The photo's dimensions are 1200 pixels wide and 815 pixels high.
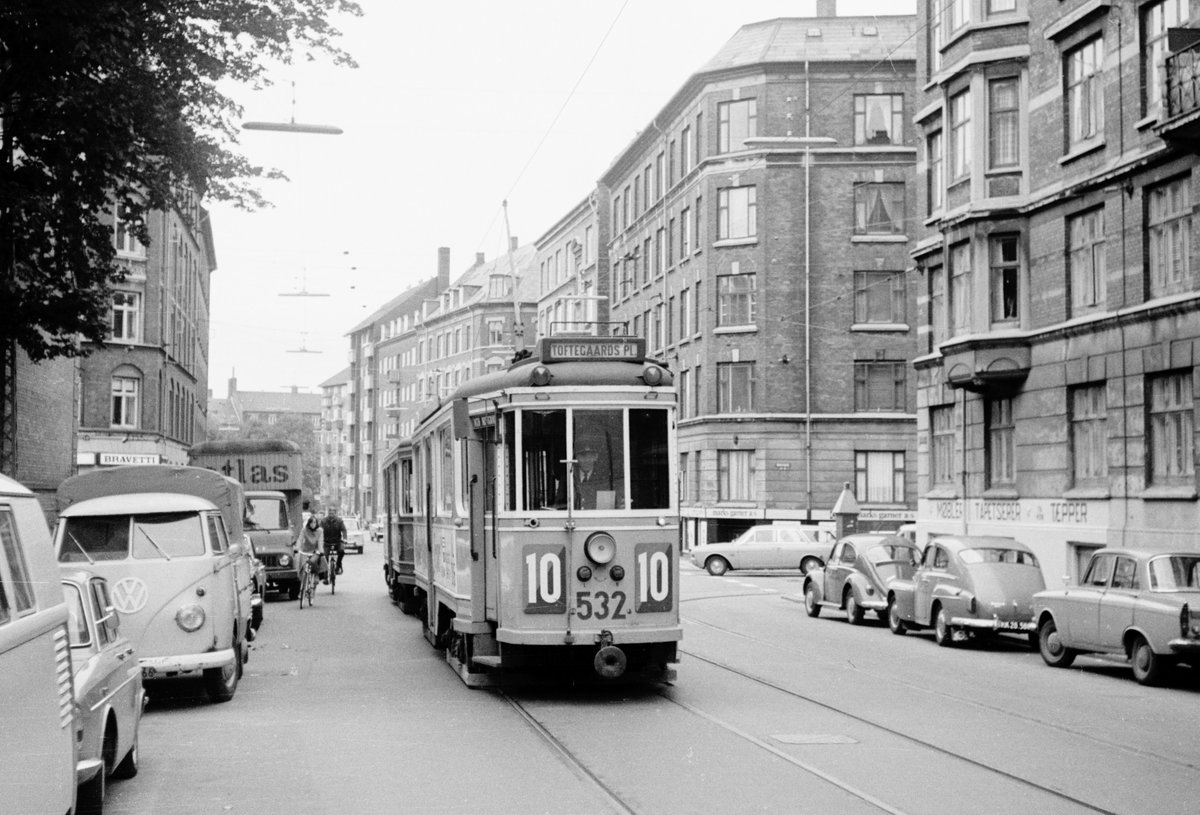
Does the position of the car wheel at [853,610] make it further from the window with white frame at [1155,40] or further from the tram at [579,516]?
the tram at [579,516]

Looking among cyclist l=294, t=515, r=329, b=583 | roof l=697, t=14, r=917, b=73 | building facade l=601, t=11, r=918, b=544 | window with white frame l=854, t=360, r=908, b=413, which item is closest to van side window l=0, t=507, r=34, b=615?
cyclist l=294, t=515, r=329, b=583

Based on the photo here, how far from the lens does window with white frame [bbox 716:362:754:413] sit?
54.1 metres

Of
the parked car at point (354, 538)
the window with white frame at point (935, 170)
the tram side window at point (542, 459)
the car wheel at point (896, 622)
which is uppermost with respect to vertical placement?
the window with white frame at point (935, 170)

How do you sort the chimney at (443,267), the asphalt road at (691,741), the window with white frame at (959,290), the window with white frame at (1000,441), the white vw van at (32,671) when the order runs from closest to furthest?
the white vw van at (32,671) < the asphalt road at (691,741) < the window with white frame at (1000,441) < the window with white frame at (959,290) < the chimney at (443,267)

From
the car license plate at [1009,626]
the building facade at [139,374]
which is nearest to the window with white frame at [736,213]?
the building facade at [139,374]

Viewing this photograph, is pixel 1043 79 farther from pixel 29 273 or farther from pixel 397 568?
pixel 29 273

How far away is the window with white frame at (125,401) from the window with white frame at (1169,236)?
41.1m

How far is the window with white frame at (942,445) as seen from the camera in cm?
3353

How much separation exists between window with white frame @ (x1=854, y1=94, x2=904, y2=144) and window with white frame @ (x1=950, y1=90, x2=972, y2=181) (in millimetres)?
21144

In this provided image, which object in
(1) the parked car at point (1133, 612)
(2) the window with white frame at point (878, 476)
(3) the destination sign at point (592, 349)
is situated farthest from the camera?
(2) the window with white frame at point (878, 476)

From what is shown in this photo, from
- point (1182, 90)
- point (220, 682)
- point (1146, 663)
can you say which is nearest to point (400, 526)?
point (220, 682)

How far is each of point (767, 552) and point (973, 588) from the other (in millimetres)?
21115

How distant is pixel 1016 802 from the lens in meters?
8.79

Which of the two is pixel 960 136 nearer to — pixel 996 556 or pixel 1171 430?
pixel 1171 430
